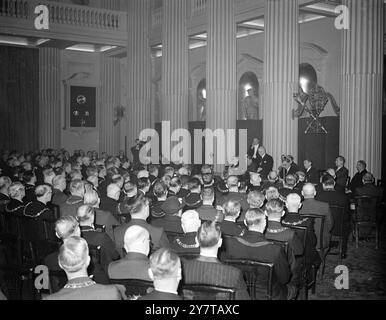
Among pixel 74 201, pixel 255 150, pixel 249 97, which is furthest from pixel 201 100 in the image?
pixel 74 201

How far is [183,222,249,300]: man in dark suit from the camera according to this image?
3.92 m

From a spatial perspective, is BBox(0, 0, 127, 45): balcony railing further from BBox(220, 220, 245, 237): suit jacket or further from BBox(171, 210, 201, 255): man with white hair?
BBox(171, 210, 201, 255): man with white hair

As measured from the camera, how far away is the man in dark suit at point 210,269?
12.8ft

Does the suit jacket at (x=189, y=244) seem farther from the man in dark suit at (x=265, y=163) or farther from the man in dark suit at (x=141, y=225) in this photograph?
the man in dark suit at (x=265, y=163)

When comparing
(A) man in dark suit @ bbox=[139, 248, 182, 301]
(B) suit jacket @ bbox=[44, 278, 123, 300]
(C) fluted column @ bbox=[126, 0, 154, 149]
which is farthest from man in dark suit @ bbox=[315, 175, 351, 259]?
(C) fluted column @ bbox=[126, 0, 154, 149]

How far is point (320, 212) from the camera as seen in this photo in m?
7.32

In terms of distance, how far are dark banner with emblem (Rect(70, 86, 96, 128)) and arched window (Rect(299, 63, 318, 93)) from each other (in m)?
11.1

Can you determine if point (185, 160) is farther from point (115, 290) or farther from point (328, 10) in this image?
point (115, 290)

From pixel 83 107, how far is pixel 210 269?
72.9 feet

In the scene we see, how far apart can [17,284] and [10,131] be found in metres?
19.9

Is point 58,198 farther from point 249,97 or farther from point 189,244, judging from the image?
point 249,97

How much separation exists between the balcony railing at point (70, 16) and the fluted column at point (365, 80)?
11.9 m

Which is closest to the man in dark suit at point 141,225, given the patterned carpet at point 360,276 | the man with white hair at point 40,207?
the man with white hair at point 40,207
